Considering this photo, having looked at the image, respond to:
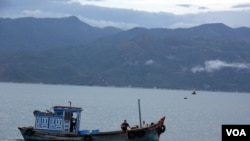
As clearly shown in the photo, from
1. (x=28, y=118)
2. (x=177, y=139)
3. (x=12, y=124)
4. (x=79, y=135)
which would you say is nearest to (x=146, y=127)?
(x=79, y=135)

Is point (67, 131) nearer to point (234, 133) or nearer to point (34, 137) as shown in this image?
point (34, 137)

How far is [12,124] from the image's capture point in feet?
276

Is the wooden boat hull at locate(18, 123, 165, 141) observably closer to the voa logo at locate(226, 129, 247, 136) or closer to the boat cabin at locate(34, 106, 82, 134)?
the boat cabin at locate(34, 106, 82, 134)

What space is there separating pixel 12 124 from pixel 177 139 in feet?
90.2

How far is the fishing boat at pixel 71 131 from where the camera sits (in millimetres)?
51750

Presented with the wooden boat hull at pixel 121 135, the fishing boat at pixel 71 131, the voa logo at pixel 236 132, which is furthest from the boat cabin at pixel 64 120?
the voa logo at pixel 236 132

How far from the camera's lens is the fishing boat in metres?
51.8

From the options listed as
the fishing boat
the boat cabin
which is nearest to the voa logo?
the fishing boat

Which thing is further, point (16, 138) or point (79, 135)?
point (16, 138)

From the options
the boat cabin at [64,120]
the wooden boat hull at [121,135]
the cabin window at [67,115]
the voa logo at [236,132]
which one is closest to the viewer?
the voa logo at [236,132]

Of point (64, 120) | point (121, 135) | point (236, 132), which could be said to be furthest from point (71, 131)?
point (236, 132)

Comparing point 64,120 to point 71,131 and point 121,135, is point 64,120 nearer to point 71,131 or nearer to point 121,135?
point 71,131

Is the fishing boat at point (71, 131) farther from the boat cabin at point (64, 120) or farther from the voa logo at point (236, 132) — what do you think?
the voa logo at point (236, 132)

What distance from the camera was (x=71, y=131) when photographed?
5434 cm
